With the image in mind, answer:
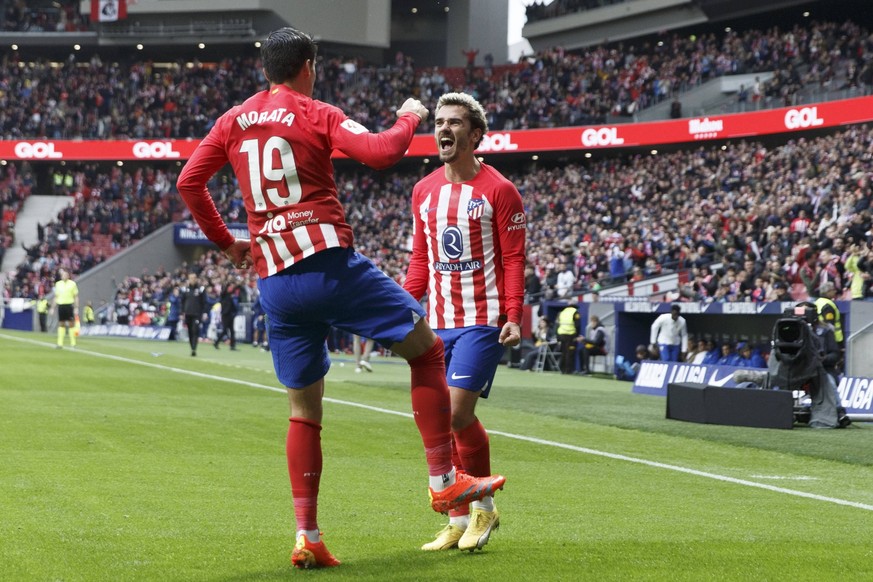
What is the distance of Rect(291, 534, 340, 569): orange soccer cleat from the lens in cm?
497

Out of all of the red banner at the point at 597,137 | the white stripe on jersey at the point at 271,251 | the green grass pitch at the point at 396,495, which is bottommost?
the green grass pitch at the point at 396,495

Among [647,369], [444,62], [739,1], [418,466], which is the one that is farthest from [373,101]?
[418,466]

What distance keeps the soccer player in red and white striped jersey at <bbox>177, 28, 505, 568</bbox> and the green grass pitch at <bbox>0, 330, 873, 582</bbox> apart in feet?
1.53

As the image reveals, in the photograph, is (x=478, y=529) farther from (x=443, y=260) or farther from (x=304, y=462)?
(x=443, y=260)

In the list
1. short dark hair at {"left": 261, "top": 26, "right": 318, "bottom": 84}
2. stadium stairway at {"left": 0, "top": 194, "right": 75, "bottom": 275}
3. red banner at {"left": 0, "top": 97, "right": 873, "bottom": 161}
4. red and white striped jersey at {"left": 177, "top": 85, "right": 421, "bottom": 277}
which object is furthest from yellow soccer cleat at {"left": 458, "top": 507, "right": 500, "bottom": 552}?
stadium stairway at {"left": 0, "top": 194, "right": 75, "bottom": 275}

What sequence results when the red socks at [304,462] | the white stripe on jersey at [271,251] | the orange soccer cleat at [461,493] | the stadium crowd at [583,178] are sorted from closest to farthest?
the white stripe on jersey at [271,251], the red socks at [304,462], the orange soccer cleat at [461,493], the stadium crowd at [583,178]

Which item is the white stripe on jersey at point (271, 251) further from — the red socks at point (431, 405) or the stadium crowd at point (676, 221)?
the stadium crowd at point (676, 221)

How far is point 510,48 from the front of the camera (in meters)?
64.1

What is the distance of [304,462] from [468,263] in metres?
1.67

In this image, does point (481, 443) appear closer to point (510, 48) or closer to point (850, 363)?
point (850, 363)

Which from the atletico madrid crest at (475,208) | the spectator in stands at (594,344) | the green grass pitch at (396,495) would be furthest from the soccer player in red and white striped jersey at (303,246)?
the spectator in stands at (594,344)

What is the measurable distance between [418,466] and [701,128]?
3538 centimetres

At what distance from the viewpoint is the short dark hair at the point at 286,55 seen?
16.9 ft

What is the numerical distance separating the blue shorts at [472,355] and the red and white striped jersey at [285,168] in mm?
1292
